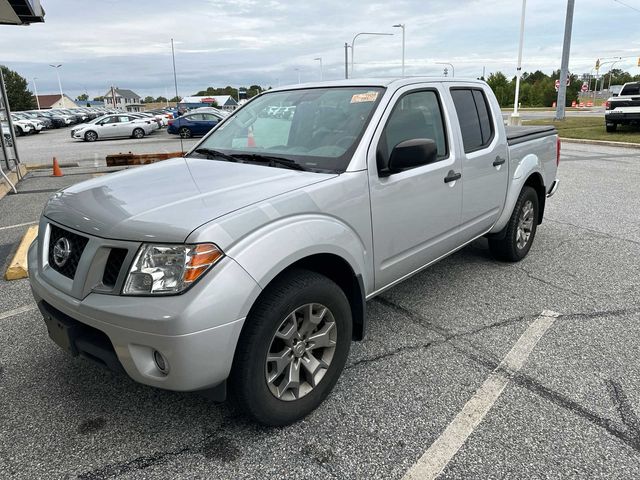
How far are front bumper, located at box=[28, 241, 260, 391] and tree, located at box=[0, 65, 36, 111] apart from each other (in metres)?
91.3

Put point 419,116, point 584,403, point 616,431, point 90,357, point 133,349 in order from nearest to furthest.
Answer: point 133,349, point 90,357, point 616,431, point 584,403, point 419,116

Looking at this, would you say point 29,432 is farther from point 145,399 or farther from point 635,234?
point 635,234

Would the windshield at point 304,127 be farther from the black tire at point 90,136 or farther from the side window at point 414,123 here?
the black tire at point 90,136

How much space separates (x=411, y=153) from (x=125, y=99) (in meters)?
136

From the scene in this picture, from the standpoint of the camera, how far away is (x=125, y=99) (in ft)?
408

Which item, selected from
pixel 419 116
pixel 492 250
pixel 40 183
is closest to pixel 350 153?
pixel 419 116

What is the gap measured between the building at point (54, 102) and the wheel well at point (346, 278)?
13223 cm

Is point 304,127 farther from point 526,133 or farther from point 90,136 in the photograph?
point 90,136

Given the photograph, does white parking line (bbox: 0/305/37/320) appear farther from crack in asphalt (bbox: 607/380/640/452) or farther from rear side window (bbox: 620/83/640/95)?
rear side window (bbox: 620/83/640/95)

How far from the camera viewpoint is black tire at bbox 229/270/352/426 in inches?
88.2

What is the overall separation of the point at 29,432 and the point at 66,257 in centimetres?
96

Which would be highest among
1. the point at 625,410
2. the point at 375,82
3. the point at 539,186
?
the point at 375,82

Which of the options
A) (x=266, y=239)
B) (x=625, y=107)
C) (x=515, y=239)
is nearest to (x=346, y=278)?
(x=266, y=239)

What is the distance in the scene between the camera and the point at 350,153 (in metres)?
2.91
